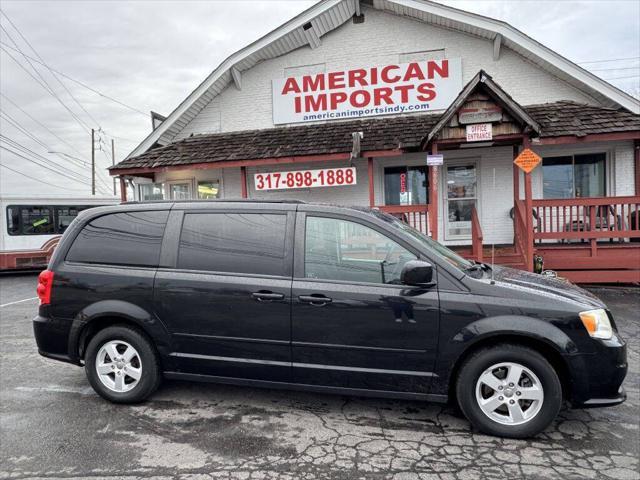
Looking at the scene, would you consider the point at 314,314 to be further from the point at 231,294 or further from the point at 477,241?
the point at 477,241

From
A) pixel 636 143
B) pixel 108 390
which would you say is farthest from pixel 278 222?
pixel 636 143

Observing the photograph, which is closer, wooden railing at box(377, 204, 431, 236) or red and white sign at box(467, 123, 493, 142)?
red and white sign at box(467, 123, 493, 142)

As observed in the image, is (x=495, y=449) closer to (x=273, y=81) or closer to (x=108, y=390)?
Result: (x=108, y=390)

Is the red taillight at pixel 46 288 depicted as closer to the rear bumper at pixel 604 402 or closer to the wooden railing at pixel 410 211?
the rear bumper at pixel 604 402

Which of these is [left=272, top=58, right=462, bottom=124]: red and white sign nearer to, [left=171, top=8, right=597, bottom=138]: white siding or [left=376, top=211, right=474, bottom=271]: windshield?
[left=171, top=8, right=597, bottom=138]: white siding

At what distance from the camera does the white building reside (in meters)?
9.84

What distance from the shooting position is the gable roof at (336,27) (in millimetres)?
10180

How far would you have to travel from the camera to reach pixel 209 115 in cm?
1312

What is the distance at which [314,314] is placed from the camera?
3572 millimetres

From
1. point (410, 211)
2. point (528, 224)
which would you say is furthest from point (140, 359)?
point (528, 224)

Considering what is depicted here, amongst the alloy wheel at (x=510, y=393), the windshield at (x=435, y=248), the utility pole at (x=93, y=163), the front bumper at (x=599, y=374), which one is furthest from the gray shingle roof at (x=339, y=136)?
the utility pole at (x=93, y=163)

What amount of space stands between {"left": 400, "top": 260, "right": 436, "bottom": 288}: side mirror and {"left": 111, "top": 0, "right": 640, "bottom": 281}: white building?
19.8ft

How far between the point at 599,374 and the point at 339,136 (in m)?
8.83

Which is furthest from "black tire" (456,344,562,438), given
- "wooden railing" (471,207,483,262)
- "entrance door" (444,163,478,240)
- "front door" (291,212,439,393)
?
"entrance door" (444,163,478,240)
